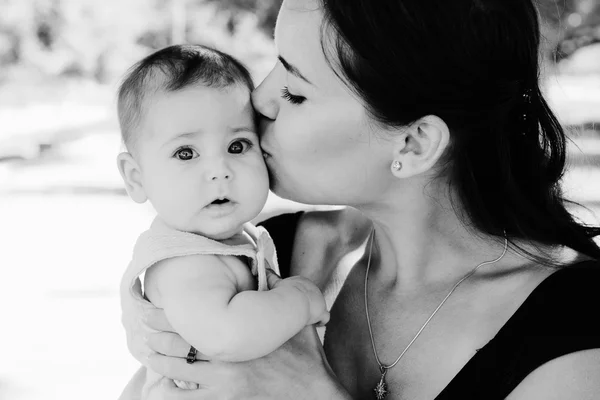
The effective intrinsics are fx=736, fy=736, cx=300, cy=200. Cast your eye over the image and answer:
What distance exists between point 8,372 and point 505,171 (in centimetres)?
244

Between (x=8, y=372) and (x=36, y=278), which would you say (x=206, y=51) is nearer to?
(x=8, y=372)

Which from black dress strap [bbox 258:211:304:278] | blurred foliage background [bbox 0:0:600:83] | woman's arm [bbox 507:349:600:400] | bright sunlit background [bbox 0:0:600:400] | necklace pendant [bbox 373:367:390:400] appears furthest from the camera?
blurred foliage background [bbox 0:0:600:83]

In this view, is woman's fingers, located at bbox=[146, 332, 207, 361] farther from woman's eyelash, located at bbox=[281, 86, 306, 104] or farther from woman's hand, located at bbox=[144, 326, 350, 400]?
woman's eyelash, located at bbox=[281, 86, 306, 104]

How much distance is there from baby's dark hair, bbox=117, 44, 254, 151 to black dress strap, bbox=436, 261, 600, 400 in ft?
2.11

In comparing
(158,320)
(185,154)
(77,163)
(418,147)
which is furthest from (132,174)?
(77,163)

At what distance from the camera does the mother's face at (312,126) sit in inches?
50.5

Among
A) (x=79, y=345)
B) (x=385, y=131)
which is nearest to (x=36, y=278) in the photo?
(x=79, y=345)

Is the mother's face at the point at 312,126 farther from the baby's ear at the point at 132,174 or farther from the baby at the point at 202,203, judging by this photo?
the baby's ear at the point at 132,174

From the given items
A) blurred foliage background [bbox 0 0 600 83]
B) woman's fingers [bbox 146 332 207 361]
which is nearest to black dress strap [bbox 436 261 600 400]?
woman's fingers [bbox 146 332 207 361]

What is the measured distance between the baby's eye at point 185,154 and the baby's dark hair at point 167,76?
9 cm

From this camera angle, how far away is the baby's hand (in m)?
1.30

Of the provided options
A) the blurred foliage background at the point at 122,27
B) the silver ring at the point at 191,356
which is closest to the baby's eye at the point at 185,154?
the silver ring at the point at 191,356

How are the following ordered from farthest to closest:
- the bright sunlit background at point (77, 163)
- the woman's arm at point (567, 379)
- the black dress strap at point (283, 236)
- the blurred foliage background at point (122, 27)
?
the blurred foliage background at point (122, 27), the bright sunlit background at point (77, 163), the black dress strap at point (283, 236), the woman's arm at point (567, 379)

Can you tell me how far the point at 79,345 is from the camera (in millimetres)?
3312
